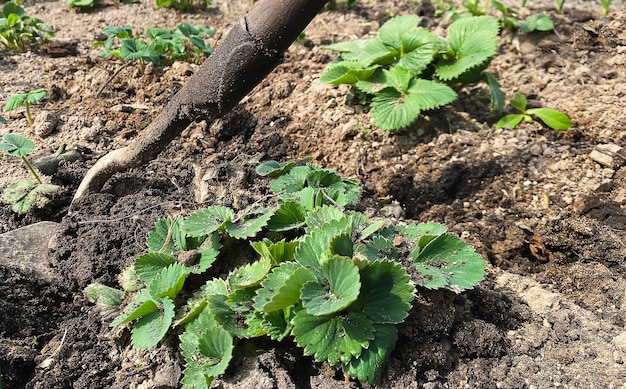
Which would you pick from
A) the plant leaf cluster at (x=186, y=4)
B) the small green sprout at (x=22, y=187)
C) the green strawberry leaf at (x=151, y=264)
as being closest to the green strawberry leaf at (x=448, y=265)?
the green strawberry leaf at (x=151, y=264)

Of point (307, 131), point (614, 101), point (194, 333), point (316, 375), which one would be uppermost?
point (194, 333)

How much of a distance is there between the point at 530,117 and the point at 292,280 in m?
1.96

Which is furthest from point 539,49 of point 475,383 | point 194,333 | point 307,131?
point 194,333

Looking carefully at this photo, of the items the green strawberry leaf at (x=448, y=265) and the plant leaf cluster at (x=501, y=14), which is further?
the plant leaf cluster at (x=501, y=14)

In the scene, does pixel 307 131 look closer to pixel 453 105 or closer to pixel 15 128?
pixel 453 105

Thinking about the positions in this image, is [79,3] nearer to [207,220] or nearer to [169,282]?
[207,220]

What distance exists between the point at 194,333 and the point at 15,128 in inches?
68.4

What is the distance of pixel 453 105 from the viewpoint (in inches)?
116

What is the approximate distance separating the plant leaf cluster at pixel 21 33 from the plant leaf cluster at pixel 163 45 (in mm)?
393

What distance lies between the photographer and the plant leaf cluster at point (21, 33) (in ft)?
10.6

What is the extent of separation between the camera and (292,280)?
4.41ft

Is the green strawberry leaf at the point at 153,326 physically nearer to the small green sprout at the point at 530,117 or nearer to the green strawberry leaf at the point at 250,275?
the green strawberry leaf at the point at 250,275

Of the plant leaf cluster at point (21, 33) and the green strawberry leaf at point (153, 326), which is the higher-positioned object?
the plant leaf cluster at point (21, 33)

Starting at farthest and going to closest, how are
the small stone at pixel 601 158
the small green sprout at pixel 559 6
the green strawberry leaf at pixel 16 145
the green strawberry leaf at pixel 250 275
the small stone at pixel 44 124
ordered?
the small green sprout at pixel 559 6, the small stone at pixel 44 124, the small stone at pixel 601 158, the green strawberry leaf at pixel 16 145, the green strawberry leaf at pixel 250 275
